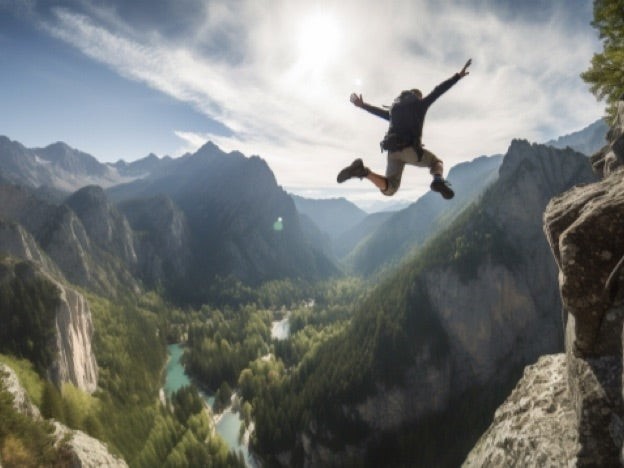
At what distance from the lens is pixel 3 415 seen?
89.6ft

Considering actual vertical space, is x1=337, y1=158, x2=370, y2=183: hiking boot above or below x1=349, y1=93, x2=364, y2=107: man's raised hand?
below

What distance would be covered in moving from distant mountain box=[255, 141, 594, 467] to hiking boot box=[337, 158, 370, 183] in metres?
96.1

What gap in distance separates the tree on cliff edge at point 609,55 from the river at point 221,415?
297 feet

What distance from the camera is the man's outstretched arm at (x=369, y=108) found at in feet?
39.7

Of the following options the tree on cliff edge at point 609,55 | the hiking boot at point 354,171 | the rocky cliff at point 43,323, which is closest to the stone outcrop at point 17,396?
the rocky cliff at point 43,323

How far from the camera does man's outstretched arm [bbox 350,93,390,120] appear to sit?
12.1m

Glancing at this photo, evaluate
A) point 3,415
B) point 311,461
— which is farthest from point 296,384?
point 3,415

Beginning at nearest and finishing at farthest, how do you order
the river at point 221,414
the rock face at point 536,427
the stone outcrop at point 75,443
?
1. the rock face at point 536,427
2. the stone outcrop at point 75,443
3. the river at point 221,414

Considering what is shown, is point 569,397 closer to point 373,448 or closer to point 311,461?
point 311,461

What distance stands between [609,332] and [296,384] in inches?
4275

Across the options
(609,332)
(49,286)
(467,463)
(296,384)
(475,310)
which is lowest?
(296,384)

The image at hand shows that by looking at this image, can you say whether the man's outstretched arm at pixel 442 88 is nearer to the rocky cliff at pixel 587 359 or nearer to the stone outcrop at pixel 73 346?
the rocky cliff at pixel 587 359

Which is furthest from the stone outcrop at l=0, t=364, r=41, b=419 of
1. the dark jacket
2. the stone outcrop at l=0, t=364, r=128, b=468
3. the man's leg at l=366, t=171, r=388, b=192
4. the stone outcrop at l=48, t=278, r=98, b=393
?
the dark jacket

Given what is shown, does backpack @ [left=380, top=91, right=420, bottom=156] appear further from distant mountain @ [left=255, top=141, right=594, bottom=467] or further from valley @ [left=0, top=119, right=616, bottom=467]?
distant mountain @ [left=255, top=141, right=594, bottom=467]
